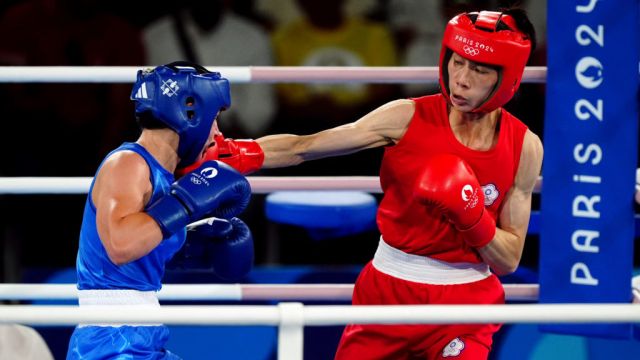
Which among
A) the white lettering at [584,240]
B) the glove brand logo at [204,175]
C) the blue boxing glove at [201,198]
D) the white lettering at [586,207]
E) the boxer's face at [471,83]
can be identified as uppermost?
the boxer's face at [471,83]

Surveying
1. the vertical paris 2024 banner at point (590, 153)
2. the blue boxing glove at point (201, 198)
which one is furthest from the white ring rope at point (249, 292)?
the blue boxing glove at point (201, 198)

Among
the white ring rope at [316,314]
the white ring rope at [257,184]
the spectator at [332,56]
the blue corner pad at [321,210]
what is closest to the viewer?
the white ring rope at [316,314]

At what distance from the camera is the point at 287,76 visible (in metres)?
2.60

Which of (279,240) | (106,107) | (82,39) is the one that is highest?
(82,39)

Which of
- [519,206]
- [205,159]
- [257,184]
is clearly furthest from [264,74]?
[519,206]

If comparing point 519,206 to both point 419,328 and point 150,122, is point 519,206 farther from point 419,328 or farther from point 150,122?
point 150,122

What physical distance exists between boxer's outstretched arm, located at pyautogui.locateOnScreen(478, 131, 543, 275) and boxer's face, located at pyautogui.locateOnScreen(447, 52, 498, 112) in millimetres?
205

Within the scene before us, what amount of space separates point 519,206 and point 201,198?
858 millimetres

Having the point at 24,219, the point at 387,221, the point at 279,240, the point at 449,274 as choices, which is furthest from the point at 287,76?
the point at 24,219

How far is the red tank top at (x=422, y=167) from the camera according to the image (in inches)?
95.3

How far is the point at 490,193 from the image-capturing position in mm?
2441

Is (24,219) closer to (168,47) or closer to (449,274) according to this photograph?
(168,47)

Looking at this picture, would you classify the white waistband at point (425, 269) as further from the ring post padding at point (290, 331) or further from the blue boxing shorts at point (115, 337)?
the ring post padding at point (290, 331)

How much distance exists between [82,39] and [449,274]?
2.09 meters
